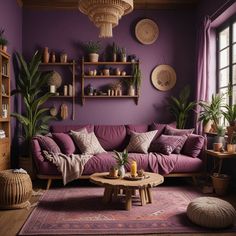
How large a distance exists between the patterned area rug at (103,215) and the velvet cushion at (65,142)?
709 millimetres

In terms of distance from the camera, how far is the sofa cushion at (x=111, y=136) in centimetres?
532

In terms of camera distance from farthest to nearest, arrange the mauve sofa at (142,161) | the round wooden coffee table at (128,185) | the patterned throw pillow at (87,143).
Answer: the patterned throw pillow at (87,143) < the mauve sofa at (142,161) < the round wooden coffee table at (128,185)

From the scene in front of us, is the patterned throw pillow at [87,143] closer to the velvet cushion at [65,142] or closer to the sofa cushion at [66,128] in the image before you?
the velvet cushion at [65,142]

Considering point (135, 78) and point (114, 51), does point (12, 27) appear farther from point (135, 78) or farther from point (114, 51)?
point (135, 78)

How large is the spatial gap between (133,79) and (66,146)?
5.91ft

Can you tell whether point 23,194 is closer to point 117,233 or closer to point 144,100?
point 117,233

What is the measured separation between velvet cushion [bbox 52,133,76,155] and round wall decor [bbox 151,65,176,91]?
76.7 inches

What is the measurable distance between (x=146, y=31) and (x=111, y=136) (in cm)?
204

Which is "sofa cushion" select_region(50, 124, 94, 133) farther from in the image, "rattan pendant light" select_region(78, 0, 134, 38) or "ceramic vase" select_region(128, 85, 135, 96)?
"rattan pendant light" select_region(78, 0, 134, 38)

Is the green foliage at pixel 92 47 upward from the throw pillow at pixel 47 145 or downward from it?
upward

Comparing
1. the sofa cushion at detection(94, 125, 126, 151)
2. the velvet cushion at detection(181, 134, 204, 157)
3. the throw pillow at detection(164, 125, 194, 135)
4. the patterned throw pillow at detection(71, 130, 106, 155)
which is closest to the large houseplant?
the velvet cushion at detection(181, 134, 204, 157)

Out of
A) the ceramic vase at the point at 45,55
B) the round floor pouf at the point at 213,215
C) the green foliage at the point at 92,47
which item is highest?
the green foliage at the point at 92,47

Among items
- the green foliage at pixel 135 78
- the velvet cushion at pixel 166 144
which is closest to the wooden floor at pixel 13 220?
the velvet cushion at pixel 166 144

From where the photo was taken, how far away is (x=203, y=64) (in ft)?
17.1
